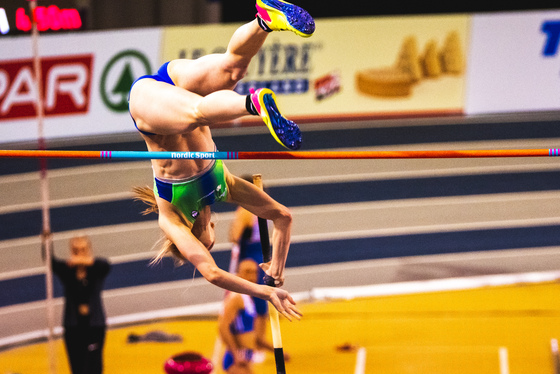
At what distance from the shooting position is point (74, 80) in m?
9.27

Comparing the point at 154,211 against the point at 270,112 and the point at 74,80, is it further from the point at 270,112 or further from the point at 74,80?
the point at 74,80

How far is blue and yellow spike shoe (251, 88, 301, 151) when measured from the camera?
274 centimetres

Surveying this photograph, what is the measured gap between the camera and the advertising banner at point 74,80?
8.83 m

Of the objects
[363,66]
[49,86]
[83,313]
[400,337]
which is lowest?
[400,337]

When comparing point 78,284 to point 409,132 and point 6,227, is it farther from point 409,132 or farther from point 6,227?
point 409,132

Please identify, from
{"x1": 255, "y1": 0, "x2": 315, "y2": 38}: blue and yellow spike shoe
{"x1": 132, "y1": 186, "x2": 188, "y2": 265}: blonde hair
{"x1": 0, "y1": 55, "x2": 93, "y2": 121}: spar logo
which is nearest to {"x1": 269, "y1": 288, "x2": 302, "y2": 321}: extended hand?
{"x1": 132, "y1": 186, "x2": 188, "y2": 265}: blonde hair

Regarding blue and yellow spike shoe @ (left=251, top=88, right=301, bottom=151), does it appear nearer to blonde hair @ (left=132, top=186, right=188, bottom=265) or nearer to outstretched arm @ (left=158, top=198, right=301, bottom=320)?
outstretched arm @ (left=158, top=198, right=301, bottom=320)

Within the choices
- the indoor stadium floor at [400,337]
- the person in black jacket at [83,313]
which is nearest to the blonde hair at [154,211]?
the person in black jacket at [83,313]

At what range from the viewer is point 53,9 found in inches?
189

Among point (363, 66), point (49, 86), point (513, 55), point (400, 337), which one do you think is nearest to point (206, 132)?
point (400, 337)

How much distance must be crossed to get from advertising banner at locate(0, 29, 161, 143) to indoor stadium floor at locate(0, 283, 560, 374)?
388cm

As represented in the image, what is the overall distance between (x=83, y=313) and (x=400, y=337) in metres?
2.79

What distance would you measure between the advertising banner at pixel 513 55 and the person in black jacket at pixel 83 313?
738 cm

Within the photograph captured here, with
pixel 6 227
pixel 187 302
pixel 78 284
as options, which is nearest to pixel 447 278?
pixel 187 302
